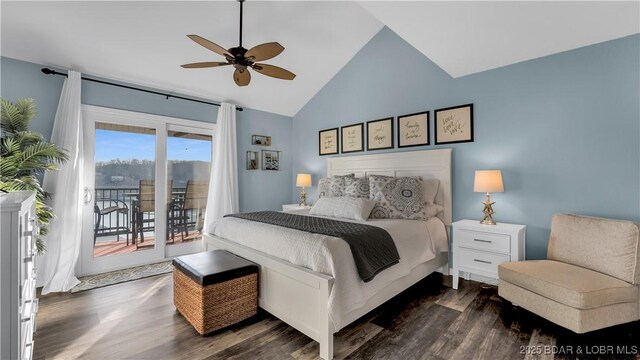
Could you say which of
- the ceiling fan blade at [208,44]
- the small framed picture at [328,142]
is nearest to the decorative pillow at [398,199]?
the small framed picture at [328,142]

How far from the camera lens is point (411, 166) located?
11.9 ft

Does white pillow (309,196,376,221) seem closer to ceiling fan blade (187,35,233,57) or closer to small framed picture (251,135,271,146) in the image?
ceiling fan blade (187,35,233,57)

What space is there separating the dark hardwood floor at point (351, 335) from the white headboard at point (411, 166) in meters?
1.25

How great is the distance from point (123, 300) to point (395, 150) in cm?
358

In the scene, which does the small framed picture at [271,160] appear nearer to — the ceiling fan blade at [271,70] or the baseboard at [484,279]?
the ceiling fan blade at [271,70]

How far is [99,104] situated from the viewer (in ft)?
10.9

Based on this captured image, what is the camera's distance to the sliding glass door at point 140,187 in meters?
3.35

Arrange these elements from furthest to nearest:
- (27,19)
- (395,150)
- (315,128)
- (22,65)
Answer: (315,128) < (395,150) < (22,65) < (27,19)

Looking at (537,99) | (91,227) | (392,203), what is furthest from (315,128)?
(91,227)

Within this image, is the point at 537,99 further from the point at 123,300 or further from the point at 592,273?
the point at 123,300

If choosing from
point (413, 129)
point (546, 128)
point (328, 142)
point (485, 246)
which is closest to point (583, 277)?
point (485, 246)

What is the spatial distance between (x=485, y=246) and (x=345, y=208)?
1429 millimetres

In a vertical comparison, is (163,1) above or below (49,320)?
above

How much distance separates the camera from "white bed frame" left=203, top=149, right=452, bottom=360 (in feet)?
5.93
